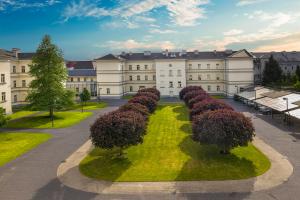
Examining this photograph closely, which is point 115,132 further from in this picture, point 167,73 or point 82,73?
point 82,73

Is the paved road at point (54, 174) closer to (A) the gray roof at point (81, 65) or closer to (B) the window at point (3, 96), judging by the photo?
(B) the window at point (3, 96)

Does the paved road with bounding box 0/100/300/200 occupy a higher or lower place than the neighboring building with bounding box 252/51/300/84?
lower

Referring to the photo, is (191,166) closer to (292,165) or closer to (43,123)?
(292,165)

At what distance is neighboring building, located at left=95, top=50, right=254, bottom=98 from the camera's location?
8756cm

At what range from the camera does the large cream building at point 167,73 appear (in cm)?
8762

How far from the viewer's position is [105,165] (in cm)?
2730

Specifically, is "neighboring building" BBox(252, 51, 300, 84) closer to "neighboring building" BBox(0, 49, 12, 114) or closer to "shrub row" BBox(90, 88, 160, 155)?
"neighboring building" BBox(0, 49, 12, 114)

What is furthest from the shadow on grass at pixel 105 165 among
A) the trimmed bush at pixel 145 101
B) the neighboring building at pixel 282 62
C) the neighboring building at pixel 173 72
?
the neighboring building at pixel 282 62

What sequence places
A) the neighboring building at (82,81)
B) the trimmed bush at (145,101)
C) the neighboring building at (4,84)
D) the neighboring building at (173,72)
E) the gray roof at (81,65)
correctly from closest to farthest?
the trimmed bush at (145,101)
the neighboring building at (4,84)
the neighboring building at (173,72)
the neighboring building at (82,81)
the gray roof at (81,65)

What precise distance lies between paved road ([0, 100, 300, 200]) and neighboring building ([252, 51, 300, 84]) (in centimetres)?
7321

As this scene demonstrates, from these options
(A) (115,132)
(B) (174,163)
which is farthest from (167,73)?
(A) (115,132)

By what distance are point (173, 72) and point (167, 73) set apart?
1.87 m

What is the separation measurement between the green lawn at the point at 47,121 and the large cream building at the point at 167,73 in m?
31.5

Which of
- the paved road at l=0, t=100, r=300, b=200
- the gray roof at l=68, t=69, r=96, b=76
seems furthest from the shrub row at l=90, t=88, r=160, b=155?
the gray roof at l=68, t=69, r=96, b=76
